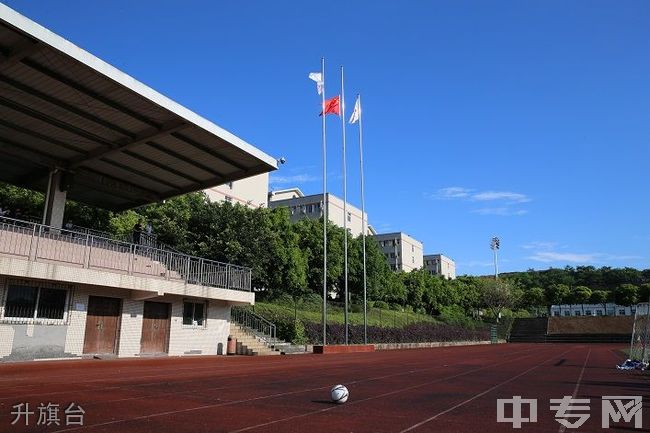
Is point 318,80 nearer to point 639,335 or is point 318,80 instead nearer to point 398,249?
point 639,335

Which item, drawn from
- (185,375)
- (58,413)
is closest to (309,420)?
(58,413)

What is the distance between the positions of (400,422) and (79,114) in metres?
15.7

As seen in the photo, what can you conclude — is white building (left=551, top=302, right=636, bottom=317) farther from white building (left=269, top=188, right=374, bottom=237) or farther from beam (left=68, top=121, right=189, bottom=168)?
beam (left=68, top=121, right=189, bottom=168)

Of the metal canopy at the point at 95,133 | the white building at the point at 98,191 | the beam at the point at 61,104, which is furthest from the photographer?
the white building at the point at 98,191

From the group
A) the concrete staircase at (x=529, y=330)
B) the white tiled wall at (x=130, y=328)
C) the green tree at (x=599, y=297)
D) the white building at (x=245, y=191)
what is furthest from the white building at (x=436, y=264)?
the white tiled wall at (x=130, y=328)

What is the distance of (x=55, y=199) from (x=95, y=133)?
4.48 meters

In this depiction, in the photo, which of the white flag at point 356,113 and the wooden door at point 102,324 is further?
the white flag at point 356,113

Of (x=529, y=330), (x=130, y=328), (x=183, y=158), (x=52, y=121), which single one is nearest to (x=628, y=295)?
(x=529, y=330)

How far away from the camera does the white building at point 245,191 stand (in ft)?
214

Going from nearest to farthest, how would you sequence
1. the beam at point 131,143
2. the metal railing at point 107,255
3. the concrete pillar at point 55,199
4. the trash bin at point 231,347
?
the metal railing at point 107,255, the beam at point 131,143, the concrete pillar at point 55,199, the trash bin at point 231,347

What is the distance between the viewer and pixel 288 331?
30.3 m

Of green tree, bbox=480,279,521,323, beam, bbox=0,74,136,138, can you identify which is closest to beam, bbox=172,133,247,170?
beam, bbox=0,74,136,138

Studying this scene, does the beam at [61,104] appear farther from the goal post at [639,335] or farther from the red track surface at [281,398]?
the goal post at [639,335]

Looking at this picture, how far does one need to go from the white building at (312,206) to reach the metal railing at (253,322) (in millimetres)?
60259
